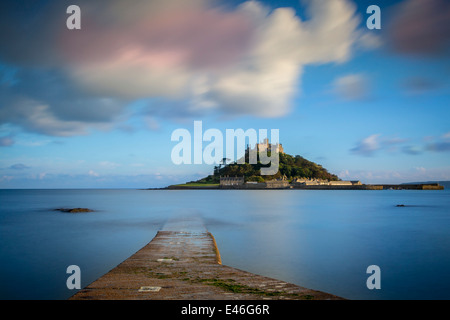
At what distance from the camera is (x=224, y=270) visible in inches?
384

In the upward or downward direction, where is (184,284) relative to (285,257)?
upward

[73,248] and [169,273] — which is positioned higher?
[169,273]

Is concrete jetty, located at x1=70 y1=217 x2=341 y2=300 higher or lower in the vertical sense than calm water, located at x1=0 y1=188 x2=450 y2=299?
higher

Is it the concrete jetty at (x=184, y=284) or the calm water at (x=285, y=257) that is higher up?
the concrete jetty at (x=184, y=284)

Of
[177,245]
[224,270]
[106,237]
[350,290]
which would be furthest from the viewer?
[106,237]

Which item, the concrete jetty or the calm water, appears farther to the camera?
the calm water

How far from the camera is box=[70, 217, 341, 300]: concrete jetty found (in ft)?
22.9

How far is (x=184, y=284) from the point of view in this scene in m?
7.96

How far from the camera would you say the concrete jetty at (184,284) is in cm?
699

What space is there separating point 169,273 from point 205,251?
428 centimetres

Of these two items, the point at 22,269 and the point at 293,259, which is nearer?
the point at 22,269
